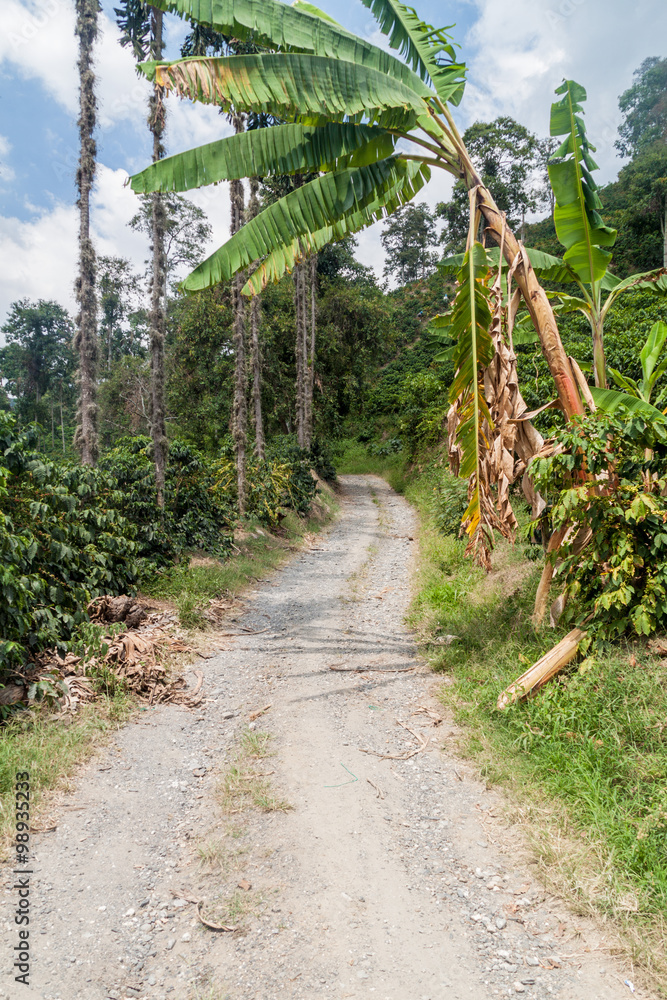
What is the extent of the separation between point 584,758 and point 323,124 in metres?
5.97

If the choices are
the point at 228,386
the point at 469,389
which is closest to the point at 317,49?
the point at 469,389

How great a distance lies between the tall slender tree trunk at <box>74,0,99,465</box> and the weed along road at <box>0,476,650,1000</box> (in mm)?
8113

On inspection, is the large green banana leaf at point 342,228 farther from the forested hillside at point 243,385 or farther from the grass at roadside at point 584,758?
the grass at roadside at point 584,758

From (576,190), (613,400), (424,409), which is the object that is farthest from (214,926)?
(424,409)

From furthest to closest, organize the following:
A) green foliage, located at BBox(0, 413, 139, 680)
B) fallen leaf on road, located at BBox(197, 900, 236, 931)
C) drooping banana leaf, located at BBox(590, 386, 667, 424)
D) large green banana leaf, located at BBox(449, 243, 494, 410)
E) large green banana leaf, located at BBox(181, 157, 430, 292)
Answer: large green banana leaf, located at BBox(181, 157, 430, 292)
drooping banana leaf, located at BBox(590, 386, 667, 424)
large green banana leaf, located at BBox(449, 243, 494, 410)
green foliage, located at BBox(0, 413, 139, 680)
fallen leaf on road, located at BBox(197, 900, 236, 931)

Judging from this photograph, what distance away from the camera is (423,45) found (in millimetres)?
5980

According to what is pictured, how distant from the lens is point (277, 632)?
25.1ft

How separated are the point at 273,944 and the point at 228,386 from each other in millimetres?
19156

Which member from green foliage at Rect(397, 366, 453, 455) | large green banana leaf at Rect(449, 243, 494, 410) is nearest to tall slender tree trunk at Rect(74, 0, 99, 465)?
large green banana leaf at Rect(449, 243, 494, 410)

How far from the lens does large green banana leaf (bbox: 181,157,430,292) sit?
5.79m

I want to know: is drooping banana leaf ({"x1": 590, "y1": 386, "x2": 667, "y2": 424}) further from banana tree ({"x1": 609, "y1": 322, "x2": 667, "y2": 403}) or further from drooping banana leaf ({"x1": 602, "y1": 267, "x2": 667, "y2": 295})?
drooping banana leaf ({"x1": 602, "y1": 267, "x2": 667, "y2": 295})

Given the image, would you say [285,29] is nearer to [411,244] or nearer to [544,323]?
[544,323]

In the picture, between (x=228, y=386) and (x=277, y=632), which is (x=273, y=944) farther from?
(x=228, y=386)

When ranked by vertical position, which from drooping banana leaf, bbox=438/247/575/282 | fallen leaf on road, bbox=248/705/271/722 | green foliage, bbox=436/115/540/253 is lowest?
fallen leaf on road, bbox=248/705/271/722
